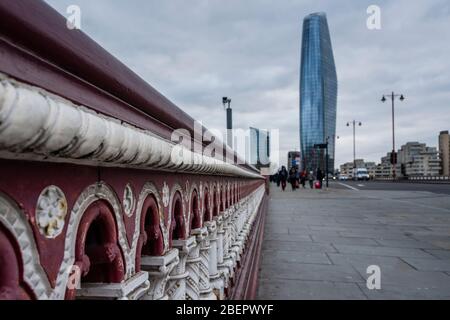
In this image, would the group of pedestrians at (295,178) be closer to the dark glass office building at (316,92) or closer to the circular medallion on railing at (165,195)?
the circular medallion on railing at (165,195)

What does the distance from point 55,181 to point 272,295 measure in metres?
3.14

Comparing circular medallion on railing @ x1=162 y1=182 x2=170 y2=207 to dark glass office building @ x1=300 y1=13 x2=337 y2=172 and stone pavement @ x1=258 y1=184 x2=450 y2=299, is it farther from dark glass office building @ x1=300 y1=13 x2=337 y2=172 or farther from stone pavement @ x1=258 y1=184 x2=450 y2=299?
dark glass office building @ x1=300 y1=13 x2=337 y2=172

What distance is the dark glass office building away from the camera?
9588 cm

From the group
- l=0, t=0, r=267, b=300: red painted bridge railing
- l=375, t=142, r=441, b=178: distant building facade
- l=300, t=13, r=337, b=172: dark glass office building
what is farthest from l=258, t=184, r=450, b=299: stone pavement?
l=375, t=142, r=441, b=178: distant building facade

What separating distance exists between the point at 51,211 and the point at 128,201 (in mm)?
356

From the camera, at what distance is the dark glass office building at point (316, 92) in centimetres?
9588

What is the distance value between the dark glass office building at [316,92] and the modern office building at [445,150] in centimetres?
2517

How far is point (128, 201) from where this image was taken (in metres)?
1.05

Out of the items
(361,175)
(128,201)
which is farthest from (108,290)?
(361,175)

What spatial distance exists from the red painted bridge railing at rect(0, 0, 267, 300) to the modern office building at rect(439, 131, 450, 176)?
104642 mm

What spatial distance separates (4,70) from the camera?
52 cm

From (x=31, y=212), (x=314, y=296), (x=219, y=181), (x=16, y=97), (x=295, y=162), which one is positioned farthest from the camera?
(x=295, y=162)
